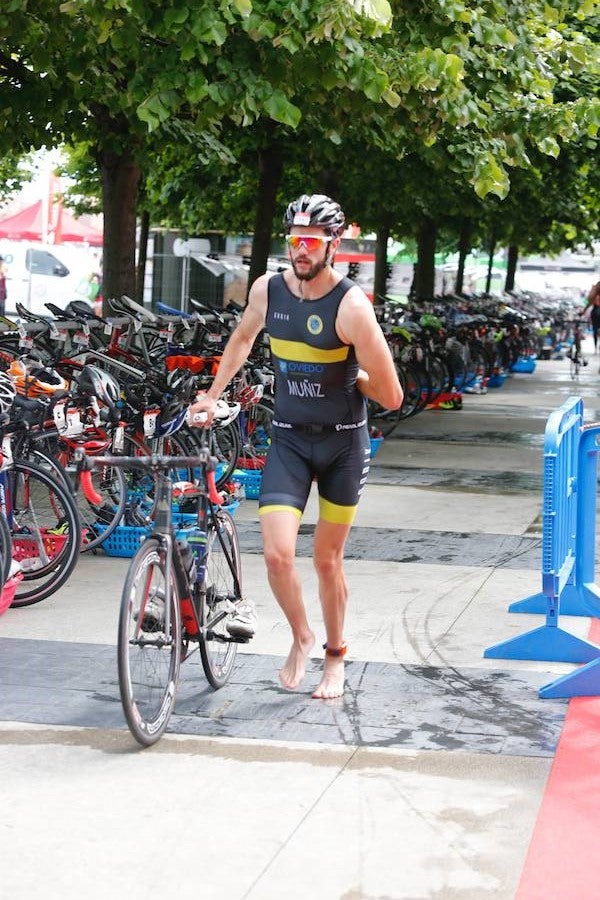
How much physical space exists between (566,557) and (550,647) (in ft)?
1.55

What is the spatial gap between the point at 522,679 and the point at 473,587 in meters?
1.79

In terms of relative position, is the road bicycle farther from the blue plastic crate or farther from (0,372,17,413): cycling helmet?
the blue plastic crate

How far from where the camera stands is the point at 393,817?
445 centimetres

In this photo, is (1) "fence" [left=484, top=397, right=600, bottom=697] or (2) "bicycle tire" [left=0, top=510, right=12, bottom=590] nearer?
(1) "fence" [left=484, top=397, right=600, bottom=697]

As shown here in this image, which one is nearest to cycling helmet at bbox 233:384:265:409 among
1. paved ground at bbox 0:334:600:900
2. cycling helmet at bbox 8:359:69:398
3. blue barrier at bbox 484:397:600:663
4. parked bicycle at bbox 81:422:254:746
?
cycling helmet at bbox 8:359:69:398

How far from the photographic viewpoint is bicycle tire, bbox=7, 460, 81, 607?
7.16 m

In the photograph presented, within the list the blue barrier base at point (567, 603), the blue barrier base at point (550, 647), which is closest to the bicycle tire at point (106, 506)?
the blue barrier base at point (567, 603)

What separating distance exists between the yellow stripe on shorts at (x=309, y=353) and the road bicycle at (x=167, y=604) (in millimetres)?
499

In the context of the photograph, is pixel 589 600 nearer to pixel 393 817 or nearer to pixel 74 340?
pixel 393 817

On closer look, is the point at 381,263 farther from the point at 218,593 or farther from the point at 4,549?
the point at 218,593

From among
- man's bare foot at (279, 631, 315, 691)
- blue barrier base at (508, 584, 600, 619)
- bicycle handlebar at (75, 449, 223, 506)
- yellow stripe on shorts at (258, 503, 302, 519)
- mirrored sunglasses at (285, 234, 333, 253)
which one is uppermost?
mirrored sunglasses at (285, 234, 333, 253)

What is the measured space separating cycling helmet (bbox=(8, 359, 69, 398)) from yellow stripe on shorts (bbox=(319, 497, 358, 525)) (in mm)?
2646

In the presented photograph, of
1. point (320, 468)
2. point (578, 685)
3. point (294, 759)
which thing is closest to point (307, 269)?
point (320, 468)

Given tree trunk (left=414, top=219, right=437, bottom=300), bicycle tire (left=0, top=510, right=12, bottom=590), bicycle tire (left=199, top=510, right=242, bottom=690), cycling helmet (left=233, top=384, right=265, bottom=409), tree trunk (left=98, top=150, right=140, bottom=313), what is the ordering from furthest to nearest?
tree trunk (left=414, top=219, right=437, bottom=300)
tree trunk (left=98, top=150, right=140, bottom=313)
cycling helmet (left=233, top=384, right=265, bottom=409)
bicycle tire (left=0, top=510, right=12, bottom=590)
bicycle tire (left=199, top=510, right=242, bottom=690)
